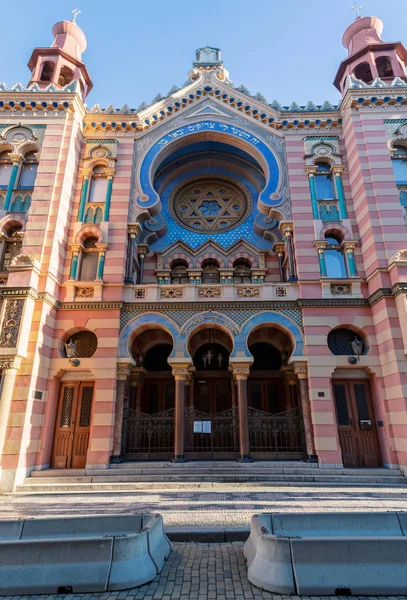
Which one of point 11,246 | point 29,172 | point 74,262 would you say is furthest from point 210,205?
point 11,246

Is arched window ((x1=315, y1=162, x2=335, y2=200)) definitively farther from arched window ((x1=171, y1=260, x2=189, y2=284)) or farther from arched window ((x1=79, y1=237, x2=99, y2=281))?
arched window ((x1=79, y1=237, x2=99, y2=281))

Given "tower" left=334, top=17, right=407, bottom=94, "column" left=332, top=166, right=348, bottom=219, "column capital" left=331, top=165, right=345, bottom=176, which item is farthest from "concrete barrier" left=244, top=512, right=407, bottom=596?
"tower" left=334, top=17, right=407, bottom=94

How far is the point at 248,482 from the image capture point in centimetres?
1179

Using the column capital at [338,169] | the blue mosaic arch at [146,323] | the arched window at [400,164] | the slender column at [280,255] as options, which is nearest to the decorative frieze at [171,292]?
the blue mosaic arch at [146,323]

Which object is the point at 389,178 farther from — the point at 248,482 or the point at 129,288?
the point at 248,482

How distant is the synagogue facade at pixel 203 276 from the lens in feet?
45.1

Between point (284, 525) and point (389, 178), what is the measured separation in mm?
15832

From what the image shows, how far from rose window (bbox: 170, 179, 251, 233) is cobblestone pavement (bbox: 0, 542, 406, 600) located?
1604cm

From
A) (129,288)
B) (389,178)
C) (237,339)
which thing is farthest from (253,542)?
(389,178)

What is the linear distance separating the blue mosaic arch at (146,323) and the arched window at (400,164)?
12581 millimetres

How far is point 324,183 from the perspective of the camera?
702 inches

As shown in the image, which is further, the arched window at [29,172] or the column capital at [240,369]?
the arched window at [29,172]

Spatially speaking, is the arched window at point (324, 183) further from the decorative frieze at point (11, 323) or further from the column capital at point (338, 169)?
the decorative frieze at point (11, 323)

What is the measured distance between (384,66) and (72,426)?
26.5 metres
